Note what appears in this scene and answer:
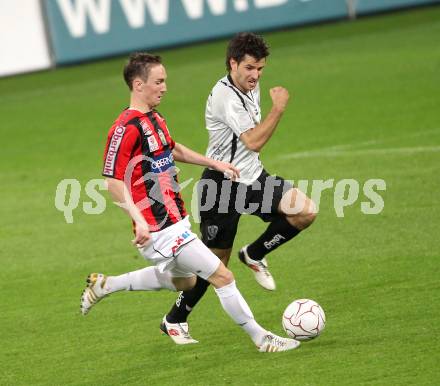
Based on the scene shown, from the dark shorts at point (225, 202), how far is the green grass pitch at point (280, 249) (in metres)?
0.72

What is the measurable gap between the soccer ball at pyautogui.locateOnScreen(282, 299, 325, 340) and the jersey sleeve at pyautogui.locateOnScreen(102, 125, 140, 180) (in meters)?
1.56

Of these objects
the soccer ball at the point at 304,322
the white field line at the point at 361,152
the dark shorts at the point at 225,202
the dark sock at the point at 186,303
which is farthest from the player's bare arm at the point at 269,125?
the white field line at the point at 361,152

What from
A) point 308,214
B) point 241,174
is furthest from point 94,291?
point 308,214

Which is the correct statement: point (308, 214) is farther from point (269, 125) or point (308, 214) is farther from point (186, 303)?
point (186, 303)

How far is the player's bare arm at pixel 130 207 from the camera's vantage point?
24.1 ft

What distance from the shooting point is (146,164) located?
7699 millimetres

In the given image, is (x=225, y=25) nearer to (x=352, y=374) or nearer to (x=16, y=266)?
(x=16, y=266)

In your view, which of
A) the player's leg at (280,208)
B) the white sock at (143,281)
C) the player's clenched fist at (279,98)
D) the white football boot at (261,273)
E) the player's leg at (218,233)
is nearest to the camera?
the player's clenched fist at (279,98)

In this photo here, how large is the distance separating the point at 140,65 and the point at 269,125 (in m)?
1.11

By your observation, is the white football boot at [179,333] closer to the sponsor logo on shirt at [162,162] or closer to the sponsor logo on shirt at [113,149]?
the sponsor logo on shirt at [162,162]

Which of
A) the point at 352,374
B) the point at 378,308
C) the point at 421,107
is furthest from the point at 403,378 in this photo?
the point at 421,107

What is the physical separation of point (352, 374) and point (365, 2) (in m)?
18.4

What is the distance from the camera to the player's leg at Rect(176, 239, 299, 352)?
7656mm

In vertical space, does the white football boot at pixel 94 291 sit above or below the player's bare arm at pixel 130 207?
below
